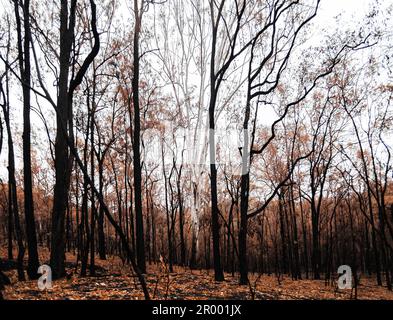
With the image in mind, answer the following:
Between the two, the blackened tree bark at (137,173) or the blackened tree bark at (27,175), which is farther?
the blackened tree bark at (137,173)

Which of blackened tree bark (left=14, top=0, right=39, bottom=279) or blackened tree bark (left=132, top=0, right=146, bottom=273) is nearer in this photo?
blackened tree bark (left=14, top=0, right=39, bottom=279)

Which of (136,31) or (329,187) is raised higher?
(136,31)

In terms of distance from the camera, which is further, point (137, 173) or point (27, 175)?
point (137, 173)

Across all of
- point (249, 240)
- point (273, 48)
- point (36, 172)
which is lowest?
point (249, 240)

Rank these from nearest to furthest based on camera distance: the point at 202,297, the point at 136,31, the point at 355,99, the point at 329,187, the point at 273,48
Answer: the point at 202,297
the point at 273,48
the point at 136,31
the point at 355,99
the point at 329,187

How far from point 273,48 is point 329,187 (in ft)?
71.1

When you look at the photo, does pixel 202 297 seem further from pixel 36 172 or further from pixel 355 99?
pixel 36 172
